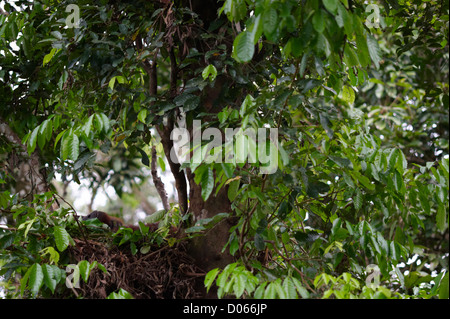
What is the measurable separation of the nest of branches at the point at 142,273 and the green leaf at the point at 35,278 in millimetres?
343

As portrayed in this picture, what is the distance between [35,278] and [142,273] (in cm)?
52

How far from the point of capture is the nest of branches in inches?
88.0

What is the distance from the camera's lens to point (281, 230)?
232 cm

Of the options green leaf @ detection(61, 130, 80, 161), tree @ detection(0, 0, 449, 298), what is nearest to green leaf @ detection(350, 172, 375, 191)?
tree @ detection(0, 0, 449, 298)

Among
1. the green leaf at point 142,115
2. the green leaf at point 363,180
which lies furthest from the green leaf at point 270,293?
the green leaf at point 142,115

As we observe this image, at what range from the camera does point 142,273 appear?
7.47ft

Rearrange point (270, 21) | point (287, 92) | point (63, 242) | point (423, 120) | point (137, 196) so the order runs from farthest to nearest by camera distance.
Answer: point (137, 196), point (423, 120), point (63, 242), point (287, 92), point (270, 21)

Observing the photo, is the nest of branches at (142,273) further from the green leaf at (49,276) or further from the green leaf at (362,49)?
the green leaf at (362,49)

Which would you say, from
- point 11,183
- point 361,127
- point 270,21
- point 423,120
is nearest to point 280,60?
point 361,127

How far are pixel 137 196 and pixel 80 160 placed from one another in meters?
4.47

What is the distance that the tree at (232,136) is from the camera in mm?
1757

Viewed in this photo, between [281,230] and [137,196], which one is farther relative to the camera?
[137,196]

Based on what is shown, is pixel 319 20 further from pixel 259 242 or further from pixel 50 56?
pixel 50 56

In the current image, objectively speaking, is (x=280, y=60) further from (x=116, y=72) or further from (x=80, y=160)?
(x=80, y=160)
